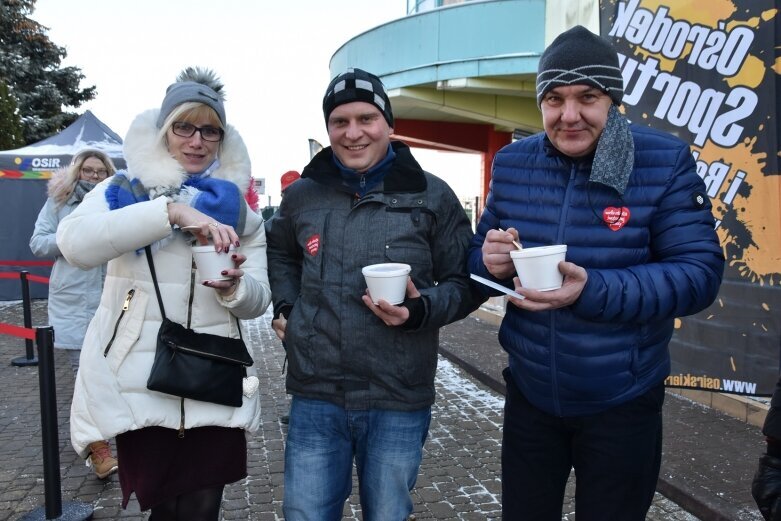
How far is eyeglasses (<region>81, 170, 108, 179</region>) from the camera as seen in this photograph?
503cm

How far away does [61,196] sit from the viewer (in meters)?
5.08

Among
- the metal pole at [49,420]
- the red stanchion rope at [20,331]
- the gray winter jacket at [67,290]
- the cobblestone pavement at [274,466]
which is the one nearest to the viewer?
the metal pole at [49,420]

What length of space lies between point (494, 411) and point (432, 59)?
7.60 m

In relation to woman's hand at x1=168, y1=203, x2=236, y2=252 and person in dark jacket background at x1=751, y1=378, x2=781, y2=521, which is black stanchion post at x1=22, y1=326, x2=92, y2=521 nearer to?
woman's hand at x1=168, y1=203, x2=236, y2=252

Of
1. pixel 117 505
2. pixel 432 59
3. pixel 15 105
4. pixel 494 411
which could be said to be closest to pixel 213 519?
pixel 117 505

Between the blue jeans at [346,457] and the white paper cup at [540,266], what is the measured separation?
0.76m

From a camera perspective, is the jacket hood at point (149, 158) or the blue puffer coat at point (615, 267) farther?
the jacket hood at point (149, 158)

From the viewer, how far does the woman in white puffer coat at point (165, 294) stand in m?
2.07

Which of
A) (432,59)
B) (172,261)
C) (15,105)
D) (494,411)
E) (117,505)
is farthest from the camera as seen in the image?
(15,105)

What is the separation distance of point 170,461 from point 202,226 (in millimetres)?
882

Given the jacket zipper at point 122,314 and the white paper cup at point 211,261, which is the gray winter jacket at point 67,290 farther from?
the white paper cup at point 211,261

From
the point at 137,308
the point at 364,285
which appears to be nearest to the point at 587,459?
the point at 364,285

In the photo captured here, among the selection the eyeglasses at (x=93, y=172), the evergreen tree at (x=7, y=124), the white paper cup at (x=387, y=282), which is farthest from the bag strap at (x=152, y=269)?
the evergreen tree at (x=7, y=124)

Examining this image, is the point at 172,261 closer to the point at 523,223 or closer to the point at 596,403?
the point at 523,223
